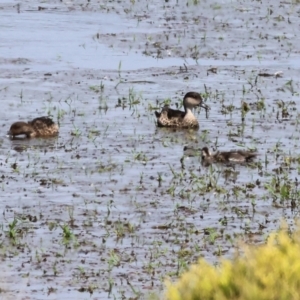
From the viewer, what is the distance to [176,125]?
48.1 ft

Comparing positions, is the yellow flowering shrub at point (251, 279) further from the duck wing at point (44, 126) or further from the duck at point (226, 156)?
the duck wing at point (44, 126)

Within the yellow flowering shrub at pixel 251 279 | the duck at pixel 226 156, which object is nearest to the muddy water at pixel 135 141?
the duck at pixel 226 156

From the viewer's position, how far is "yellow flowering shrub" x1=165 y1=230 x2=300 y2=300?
5094 millimetres

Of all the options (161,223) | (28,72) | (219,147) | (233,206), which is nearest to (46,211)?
(161,223)

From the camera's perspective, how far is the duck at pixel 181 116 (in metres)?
14.5

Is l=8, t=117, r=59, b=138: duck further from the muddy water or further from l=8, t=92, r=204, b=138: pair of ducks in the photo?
the muddy water

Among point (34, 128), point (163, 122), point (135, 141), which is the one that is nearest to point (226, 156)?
point (135, 141)

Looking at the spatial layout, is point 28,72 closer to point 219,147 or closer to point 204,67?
point 204,67

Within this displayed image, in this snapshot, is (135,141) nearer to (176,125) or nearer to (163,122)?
(163,122)

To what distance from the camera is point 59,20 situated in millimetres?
22297

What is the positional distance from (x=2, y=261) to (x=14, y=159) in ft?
12.0

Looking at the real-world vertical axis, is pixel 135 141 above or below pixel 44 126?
below

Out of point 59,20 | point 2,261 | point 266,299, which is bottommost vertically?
point 2,261

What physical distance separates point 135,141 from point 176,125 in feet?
3.77
